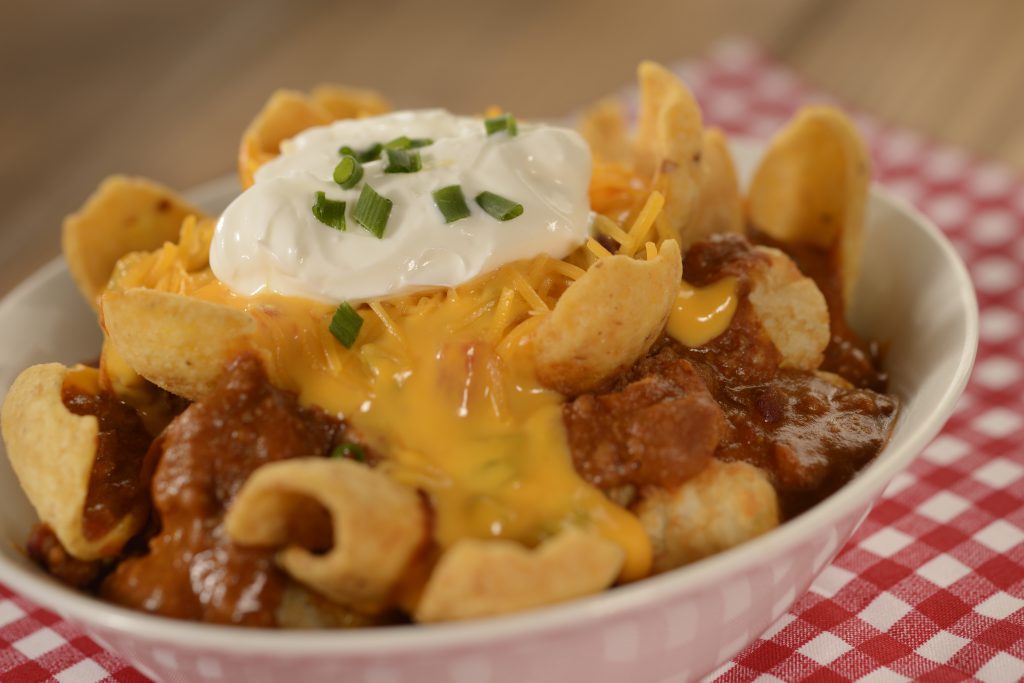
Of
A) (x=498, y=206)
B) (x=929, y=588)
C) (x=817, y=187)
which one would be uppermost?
(x=498, y=206)

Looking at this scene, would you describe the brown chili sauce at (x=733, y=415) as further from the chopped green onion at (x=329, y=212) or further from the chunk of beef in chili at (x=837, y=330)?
the chopped green onion at (x=329, y=212)

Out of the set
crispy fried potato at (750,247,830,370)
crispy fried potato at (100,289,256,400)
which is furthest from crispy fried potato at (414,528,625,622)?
crispy fried potato at (750,247,830,370)

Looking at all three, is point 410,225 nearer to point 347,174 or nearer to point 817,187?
point 347,174

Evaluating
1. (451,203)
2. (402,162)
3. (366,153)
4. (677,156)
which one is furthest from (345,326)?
(677,156)

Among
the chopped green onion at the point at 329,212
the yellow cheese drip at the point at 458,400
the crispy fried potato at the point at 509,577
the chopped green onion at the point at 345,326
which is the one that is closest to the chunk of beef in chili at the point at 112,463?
the yellow cheese drip at the point at 458,400

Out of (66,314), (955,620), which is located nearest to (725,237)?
(955,620)

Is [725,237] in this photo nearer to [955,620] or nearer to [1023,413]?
[955,620]
